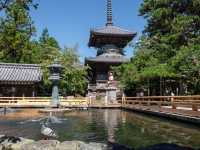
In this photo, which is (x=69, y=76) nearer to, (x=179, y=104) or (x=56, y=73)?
(x=56, y=73)

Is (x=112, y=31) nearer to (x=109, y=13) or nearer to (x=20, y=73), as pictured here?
(x=109, y=13)

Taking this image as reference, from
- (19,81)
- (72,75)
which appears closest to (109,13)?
(72,75)

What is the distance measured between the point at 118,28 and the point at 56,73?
69.8 ft

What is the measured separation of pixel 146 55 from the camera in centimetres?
3425

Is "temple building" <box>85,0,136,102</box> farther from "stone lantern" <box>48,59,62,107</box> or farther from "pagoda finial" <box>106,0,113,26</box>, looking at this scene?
"stone lantern" <box>48,59,62,107</box>

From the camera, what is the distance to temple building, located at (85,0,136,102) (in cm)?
4806

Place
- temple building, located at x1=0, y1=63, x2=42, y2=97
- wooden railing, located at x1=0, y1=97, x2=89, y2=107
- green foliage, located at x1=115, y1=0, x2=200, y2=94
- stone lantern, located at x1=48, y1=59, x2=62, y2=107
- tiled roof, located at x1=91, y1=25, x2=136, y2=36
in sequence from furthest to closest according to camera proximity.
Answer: tiled roof, located at x1=91, y1=25, x2=136, y2=36 < temple building, located at x1=0, y1=63, x2=42, y2=97 < wooden railing, located at x1=0, y1=97, x2=89, y2=107 < stone lantern, located at x1=48, y1=59, x2=62, y2=107 < green foliage, located at x1=115, y1=0, x2=200, y2=94

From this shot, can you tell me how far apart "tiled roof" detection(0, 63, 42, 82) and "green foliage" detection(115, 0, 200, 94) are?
13196 millimetres

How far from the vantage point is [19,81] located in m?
43.1

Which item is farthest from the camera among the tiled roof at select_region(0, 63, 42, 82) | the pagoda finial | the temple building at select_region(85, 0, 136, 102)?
the pagoda finial

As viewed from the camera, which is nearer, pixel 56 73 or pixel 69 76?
pixel 56 73

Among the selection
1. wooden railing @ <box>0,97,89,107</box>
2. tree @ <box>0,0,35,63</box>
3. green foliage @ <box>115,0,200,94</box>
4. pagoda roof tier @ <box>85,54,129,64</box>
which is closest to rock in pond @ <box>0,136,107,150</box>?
tree @ <box>0,0,35,63</box>

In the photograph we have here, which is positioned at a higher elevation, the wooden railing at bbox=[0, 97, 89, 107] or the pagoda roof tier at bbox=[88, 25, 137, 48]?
the pagoda roof tier at bbox=[88, 25, 137, 48]

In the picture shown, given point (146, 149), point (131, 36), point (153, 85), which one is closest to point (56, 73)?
point (153, 85)
